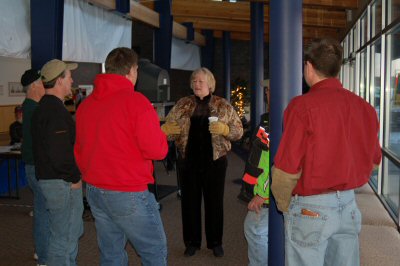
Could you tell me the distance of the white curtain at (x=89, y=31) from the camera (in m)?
6.19

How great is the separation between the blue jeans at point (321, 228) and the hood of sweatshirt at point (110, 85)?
1.03 meters

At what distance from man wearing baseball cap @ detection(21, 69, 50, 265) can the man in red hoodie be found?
987 mm

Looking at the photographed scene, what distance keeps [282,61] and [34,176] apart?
189 centimetres

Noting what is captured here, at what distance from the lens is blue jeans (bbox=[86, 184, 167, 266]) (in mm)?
→ 2404

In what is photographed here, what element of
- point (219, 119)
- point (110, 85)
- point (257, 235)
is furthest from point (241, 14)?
point (110, 85)

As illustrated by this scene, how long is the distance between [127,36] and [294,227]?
22.7 feet

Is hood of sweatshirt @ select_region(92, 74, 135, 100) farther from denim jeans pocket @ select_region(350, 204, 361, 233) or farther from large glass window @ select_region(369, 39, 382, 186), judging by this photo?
large glass window @ select_region(369, 39, 382, 186)

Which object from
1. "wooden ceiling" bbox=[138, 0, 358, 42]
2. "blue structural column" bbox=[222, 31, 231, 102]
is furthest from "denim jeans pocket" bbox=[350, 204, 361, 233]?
"blue structural column" bbox=[222, 31, 231, 102]

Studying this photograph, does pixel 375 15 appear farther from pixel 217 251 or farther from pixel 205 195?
pixel 217 251

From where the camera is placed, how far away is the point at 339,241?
81.4 inches

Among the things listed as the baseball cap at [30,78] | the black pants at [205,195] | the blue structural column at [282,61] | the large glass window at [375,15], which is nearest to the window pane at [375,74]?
the large glass window at [375,15]

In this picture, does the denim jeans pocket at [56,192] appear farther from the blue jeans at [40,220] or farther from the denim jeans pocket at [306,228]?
the denim jeans pocket at [306,228]

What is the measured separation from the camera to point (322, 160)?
76.5 inches

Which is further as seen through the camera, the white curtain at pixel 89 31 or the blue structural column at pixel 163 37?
the blue structural column at pixel 163 37
